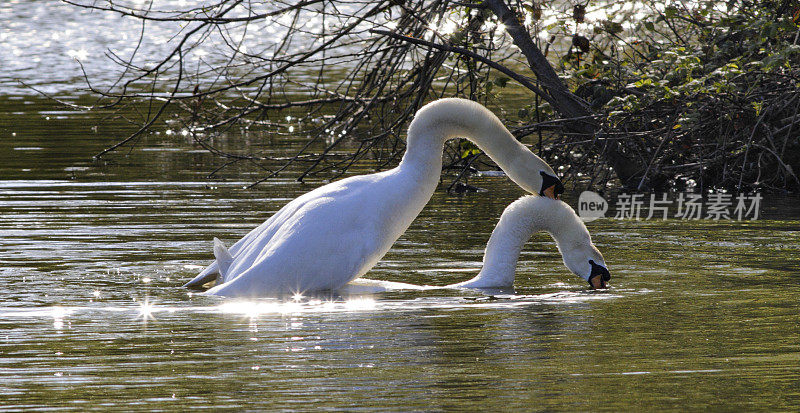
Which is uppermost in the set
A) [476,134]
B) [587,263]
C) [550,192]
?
[476,134]

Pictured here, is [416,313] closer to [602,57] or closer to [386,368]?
[386,368]

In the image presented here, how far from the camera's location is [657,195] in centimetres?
1084

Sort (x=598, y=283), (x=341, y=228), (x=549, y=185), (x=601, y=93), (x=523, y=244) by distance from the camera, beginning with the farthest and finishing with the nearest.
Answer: (x=601, y=93) → (x=549, y=185) → (x=523, y=244) → (x=598, y=283) → (x=341, y=228)

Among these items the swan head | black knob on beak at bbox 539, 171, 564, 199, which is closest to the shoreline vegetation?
black knob on beak at bbox 539, 171, 564, 199

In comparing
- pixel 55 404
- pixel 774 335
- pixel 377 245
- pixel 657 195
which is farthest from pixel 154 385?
pixel 657 195

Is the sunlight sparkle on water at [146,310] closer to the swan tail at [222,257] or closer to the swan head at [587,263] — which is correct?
the swan tail at [222,257]

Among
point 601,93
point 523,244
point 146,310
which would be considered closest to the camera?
point 146,310

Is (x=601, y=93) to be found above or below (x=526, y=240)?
above

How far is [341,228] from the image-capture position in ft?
21.8

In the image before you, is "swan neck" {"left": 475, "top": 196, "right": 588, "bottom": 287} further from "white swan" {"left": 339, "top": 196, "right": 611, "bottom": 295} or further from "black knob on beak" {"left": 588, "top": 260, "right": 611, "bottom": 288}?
"black knob on beak" {"left": 588, "top": 260, "right": 611, "bottom": 288}

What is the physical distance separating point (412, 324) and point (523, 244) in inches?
63.0

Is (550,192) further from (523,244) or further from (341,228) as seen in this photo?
(341,228)

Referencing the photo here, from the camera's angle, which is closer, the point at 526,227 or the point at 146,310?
the point at 146,310

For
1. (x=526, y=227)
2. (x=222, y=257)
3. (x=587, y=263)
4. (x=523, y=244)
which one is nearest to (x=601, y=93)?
(x=526, y=227)
